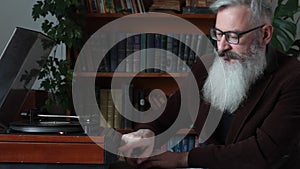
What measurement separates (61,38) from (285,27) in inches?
47.9

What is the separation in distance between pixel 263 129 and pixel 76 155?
61cm

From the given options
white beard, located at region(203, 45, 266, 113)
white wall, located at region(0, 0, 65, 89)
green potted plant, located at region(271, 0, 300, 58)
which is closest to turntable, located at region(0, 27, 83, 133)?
white beard, located at region(203, 45, 266, 113)

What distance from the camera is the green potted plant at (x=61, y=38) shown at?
7.40 feet

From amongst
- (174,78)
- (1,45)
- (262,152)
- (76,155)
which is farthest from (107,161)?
(1,45)

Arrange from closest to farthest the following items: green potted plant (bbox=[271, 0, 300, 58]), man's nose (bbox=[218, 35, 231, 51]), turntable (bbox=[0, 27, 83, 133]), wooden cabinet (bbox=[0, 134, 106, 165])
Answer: wooden cabinet (bbox=[0, 134, 106, 165]) < turntable (bbox=[0, 27, 83, 133]) < man's nose (bbox=[218, 35, 231, 51]) < green potted plant (bbox=[271, 0, 300, 58])

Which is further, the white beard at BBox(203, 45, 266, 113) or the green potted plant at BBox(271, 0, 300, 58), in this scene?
the green potted plant at BBox(271, 0, 300, 58)

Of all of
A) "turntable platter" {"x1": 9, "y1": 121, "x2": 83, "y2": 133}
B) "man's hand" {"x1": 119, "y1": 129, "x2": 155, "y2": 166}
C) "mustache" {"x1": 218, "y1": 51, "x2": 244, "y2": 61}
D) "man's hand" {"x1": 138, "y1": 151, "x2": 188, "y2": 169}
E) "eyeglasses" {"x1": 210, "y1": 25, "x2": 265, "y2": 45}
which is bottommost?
"man's hand" {"x1": 138, "y1": 151, "x2": 188, "y2": 169}

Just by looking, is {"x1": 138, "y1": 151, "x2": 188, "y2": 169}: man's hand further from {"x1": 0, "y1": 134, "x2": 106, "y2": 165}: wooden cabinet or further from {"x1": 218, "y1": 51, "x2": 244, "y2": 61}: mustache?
{"x1": 218, "y1": 51, "x2": 244, "y2": 61}: mustache

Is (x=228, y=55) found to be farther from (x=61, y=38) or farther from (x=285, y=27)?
(x=285, y=27)

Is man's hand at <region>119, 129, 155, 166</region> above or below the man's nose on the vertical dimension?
below

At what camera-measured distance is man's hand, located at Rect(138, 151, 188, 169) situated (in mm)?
1270

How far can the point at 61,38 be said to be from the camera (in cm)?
226

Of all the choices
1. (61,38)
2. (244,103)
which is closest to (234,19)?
(244,103)

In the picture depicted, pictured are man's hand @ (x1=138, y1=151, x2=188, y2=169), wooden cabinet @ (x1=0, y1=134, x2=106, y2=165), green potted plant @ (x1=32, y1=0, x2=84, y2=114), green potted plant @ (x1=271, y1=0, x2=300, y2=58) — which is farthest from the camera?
green potted plant @ (x1=271, y1=0, x2=300, y2=58)
